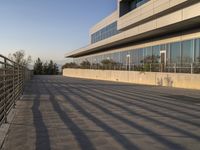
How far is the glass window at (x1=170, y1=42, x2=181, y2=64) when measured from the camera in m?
35.1

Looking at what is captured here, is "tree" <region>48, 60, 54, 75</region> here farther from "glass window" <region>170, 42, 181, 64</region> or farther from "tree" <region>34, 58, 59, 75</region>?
"glass window" <region>170, 42, 181, 64</region>

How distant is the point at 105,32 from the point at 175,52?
114ft

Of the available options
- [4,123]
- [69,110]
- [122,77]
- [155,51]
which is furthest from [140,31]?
[4,123]

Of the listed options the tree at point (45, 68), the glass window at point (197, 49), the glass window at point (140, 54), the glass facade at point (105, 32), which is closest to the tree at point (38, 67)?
the tree at point (45, 68)

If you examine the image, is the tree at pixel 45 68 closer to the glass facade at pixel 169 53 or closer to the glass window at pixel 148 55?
the glass facade at pixel 169 53

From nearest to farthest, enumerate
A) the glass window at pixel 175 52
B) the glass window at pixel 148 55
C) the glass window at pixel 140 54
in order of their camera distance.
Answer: the glass window at pixel 175 52 → the glass window at pixel 148 55 → the glass window at pixel 140 54

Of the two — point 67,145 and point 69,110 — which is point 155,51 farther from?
point 67,145

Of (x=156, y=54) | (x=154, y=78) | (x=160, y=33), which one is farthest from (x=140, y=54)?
(x=154, y=78)

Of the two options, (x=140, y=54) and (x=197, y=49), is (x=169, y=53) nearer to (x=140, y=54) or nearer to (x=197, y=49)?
(x=197, y=49)

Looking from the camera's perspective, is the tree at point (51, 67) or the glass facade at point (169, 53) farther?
the tree at point (51, 67)

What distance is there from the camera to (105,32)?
229 ft

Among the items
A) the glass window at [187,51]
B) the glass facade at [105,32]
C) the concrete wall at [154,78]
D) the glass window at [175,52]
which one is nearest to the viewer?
the concrete wall at [154,78]

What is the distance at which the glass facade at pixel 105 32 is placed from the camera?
203 ft

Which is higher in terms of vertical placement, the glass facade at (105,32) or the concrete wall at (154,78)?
the glass facade at (105,32)
